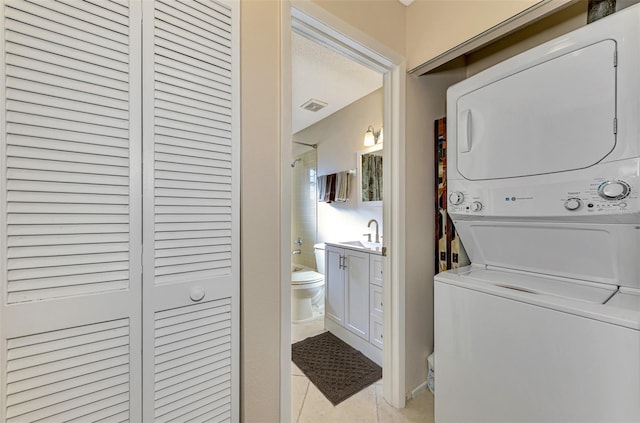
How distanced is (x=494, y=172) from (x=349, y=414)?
1.59 metres

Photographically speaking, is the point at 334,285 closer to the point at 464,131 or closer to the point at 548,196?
the point at 464,131

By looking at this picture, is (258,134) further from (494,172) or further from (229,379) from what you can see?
(494,172)

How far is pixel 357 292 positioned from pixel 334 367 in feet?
1.96

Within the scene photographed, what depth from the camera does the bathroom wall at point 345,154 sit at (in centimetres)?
281

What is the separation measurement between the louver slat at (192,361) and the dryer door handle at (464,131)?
134 centimetres

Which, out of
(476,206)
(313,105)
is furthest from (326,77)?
(476,206)

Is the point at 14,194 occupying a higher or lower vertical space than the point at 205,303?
higher

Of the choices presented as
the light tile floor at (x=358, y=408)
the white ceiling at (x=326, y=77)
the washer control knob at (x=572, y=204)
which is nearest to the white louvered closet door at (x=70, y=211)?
the light tile floor at (x=358, y=408)

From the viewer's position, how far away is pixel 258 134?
3.69 feet

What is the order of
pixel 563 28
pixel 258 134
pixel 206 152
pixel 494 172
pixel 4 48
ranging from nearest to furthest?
pixel 4 48, pixel 206 152, pixel 258 134, pixel 494 172, pixel 563 28

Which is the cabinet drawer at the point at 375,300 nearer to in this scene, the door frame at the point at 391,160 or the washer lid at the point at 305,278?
the door frame at the point at 391,160

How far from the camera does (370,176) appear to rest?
110 inches

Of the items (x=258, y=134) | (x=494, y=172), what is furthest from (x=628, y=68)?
(x=258, y=134)

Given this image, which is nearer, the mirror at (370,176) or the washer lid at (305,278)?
the mirror at (370,176)
